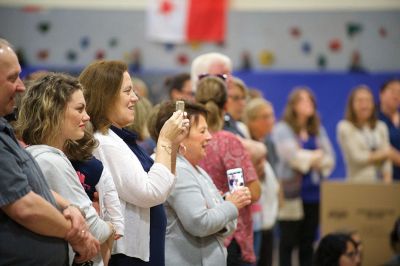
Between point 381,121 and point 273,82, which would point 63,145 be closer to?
point 381,121

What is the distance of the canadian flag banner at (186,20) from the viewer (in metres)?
9.56

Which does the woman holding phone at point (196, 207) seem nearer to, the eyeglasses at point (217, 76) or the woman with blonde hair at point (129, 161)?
the woman with blonde hair at point (129, 161)

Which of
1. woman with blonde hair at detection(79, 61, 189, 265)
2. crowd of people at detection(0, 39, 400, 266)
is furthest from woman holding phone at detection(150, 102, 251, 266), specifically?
woman with blonde hair at detection(79, 61, 189, 265)

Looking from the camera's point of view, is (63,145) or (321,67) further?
(321,67)

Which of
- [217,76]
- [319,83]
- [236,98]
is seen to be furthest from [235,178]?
[319,83]

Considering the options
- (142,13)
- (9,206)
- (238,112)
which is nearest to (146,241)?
(9,206)

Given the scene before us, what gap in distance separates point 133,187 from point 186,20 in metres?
6.81

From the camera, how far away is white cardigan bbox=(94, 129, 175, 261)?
3.01 meters

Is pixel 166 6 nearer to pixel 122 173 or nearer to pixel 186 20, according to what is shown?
pixel 186 20

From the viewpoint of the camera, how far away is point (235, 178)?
3680 mm

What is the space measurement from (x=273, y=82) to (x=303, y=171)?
106 inches

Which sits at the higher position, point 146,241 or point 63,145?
point 63,145

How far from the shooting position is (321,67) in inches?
380

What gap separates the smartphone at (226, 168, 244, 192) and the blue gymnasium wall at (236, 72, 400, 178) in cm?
561
